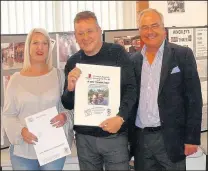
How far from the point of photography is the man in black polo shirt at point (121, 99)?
1.96 meters

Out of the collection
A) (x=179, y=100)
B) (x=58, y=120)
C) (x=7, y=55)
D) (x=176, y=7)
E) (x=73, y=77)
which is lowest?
(x=58, y=120)

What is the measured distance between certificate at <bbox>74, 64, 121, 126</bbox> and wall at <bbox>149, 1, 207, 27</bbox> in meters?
2.86

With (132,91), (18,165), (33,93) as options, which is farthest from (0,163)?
(132,91)

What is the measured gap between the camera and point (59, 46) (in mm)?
2949

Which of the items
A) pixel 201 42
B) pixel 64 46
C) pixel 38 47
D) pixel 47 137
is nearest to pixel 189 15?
pixel 201 42

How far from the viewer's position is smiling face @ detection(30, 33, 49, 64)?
7.01 ft

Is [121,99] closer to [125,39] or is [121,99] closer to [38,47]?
[38,47]

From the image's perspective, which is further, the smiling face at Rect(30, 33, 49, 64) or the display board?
the display board

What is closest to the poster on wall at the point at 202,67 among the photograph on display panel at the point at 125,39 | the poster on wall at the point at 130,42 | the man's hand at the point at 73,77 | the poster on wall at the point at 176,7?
the photograph on display panel at the point at 125,39

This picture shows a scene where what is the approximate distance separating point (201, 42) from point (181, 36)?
210mm

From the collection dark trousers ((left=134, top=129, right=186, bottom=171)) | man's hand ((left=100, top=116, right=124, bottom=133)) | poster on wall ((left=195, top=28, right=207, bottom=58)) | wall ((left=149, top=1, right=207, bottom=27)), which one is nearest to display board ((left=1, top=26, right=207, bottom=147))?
poster on wall ((left=195, top=28, right=207, bottom=58))

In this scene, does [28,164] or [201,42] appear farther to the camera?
[201,42]

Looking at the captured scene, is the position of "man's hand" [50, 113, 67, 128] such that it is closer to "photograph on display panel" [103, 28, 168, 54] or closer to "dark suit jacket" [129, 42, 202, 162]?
"dark suit jacket" [129, 42, 202, 162]

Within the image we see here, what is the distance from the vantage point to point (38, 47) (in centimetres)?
213
